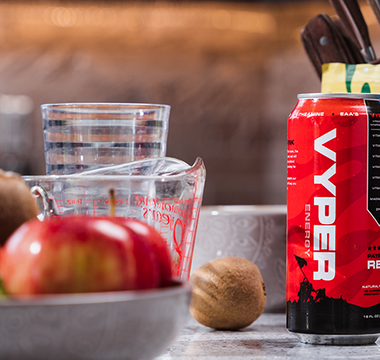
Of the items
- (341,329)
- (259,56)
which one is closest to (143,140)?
(341,329)

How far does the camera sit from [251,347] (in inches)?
18.9

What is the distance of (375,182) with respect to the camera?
0.45 m

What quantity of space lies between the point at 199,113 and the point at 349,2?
216 centimetres

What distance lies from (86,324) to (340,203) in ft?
0.81

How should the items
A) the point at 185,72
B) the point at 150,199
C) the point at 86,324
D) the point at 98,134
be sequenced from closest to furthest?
the point at 86,324
the point at 150,199
the point at 98,134
the point at 185,72

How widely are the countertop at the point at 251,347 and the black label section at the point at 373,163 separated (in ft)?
0.37

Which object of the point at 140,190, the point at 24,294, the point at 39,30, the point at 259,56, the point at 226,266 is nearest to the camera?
the point at 24,294

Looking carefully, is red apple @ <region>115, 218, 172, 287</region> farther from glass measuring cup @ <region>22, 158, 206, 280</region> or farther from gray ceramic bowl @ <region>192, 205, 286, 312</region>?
gray ceramic bowl @ <region>192, 205, 286, 312</region>

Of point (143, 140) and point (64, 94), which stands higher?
point (64, 94)

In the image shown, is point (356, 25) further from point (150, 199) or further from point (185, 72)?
point (185, 72)

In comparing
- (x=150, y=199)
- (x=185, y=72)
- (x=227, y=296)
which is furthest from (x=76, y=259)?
(x=185, y=72)

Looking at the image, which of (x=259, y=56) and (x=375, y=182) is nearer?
(x=375, y=182)

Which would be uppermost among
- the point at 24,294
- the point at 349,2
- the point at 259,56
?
the point at 259,56

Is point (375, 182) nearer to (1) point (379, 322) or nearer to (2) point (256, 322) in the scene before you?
(1) point (379, 322)
